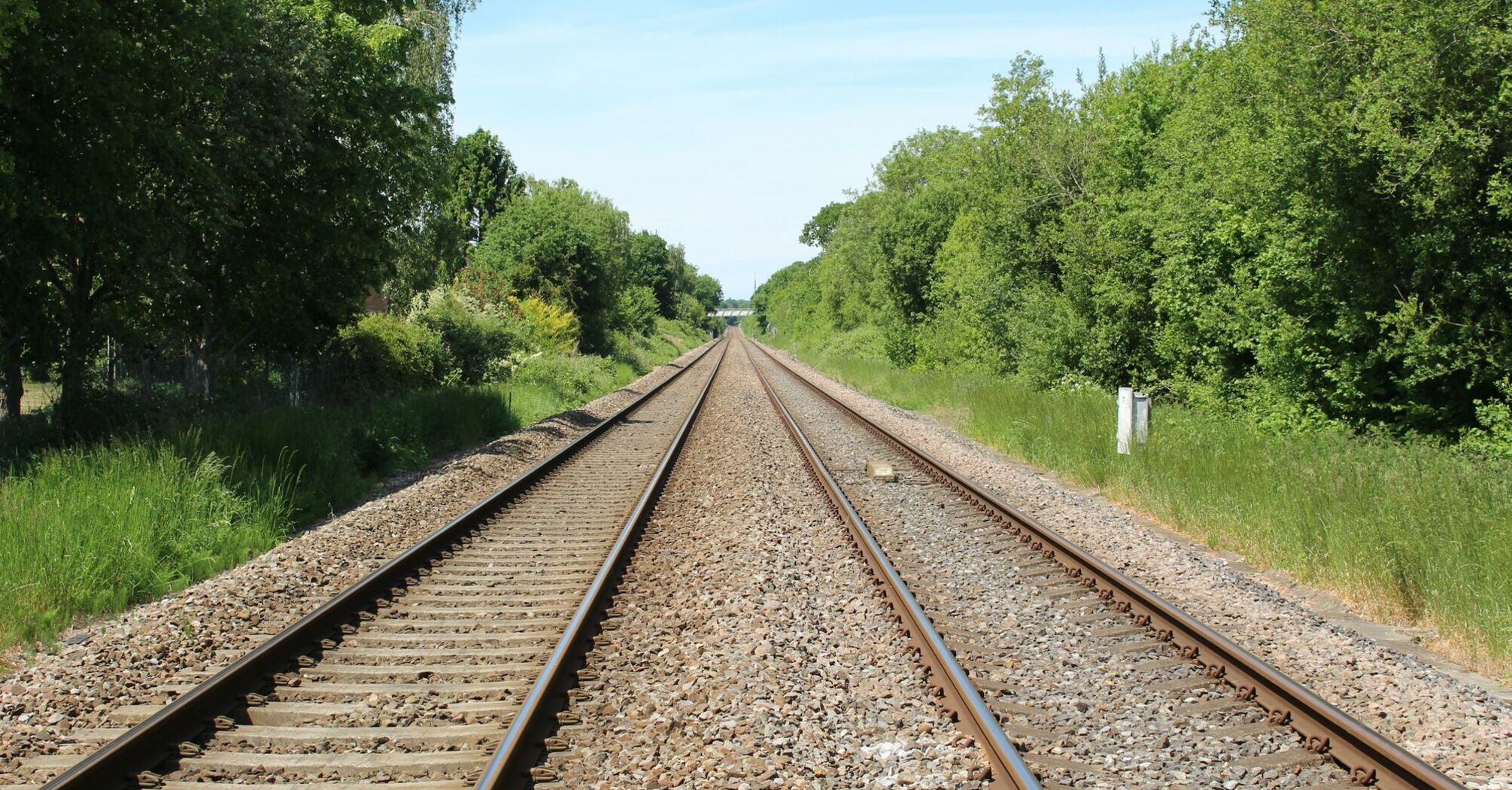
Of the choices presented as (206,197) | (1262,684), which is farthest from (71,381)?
(1262,684)

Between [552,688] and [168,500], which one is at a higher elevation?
[168,500]

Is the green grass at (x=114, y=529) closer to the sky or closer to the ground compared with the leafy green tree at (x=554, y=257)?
closer to the ground

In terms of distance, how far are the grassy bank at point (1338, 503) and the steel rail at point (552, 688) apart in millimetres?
5564

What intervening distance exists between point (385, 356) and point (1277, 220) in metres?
16.5

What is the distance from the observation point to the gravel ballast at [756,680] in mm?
4684

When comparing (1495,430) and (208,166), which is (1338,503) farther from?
(208,166)

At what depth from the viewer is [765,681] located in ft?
18.9

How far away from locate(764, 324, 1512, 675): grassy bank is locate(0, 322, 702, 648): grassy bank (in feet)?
30.0

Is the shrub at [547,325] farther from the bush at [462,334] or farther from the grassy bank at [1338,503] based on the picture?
the grassy bank at [1338,503]

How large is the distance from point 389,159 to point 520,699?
12774mm

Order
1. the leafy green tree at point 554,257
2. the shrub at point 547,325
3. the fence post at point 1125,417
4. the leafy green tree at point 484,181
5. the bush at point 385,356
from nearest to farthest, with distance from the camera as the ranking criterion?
the fence post at point 1125,417, the bush at point 385,356, the shrub at point 547,325, the leafy green tree at point 554,257, the leafy green tree at point 484,181

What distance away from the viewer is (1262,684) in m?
5.39

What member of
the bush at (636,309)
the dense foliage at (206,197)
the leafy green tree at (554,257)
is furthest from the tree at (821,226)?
the dense foliage at (206,197)

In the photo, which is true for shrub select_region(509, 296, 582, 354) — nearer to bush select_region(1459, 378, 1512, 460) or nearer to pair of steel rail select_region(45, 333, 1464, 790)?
pair of steel rail select_region(45, 333, 1464, 790)
